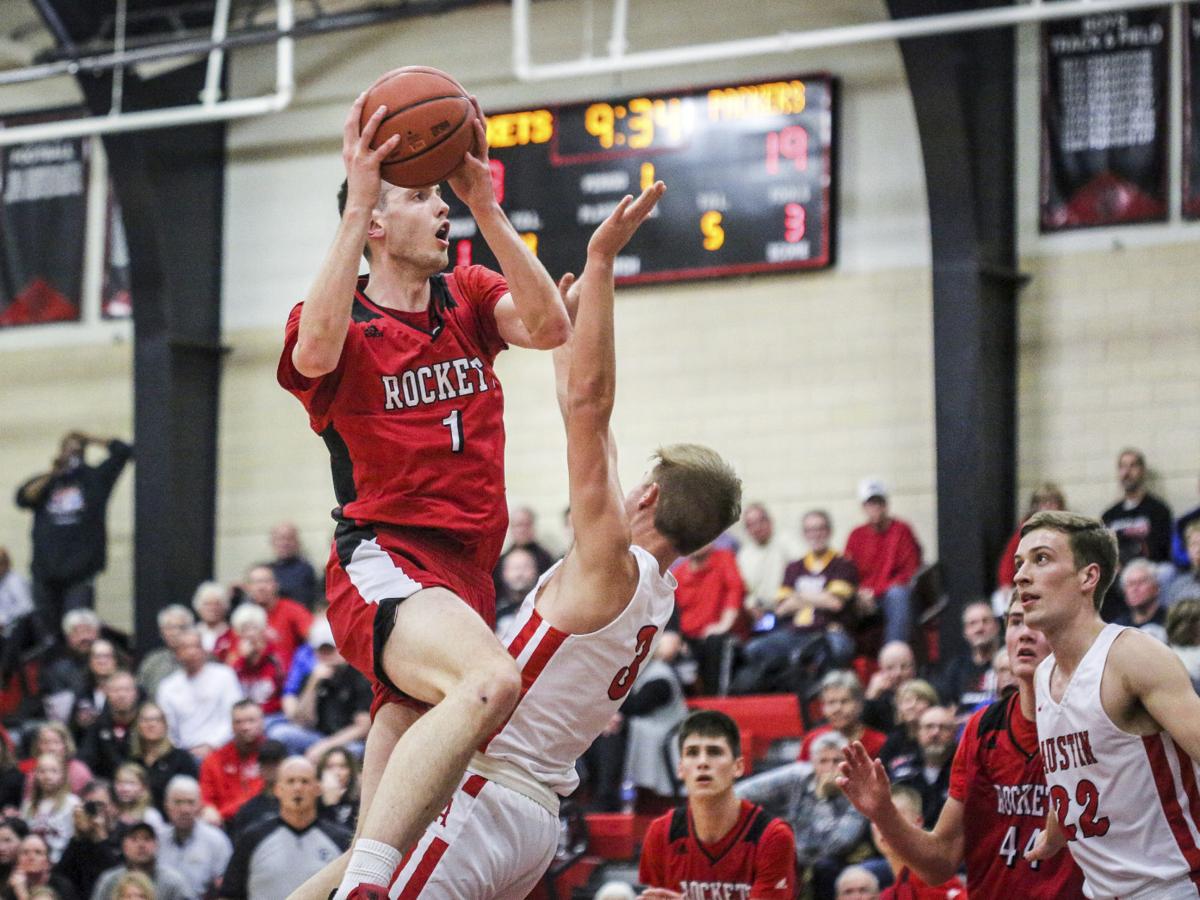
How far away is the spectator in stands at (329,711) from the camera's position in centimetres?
1180

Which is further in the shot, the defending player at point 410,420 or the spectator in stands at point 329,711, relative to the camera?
the spectator in stands at point 329,711

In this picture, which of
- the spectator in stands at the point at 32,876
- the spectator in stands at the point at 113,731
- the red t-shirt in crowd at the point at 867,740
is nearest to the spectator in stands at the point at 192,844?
the spectator in stands at the point at 32,876

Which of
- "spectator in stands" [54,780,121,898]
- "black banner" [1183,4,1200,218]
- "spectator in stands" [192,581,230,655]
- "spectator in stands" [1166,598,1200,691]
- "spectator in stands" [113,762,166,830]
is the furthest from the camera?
"spectator in stands" [192,581,230,655]

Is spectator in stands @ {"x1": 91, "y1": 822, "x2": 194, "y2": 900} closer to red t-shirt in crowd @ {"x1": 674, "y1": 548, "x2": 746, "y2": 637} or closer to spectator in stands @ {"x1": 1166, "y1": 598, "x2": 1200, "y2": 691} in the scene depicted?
red t-shirt in crowd @ {"x1": 674, "y1": 548, "x2": 746, "y2": 637}

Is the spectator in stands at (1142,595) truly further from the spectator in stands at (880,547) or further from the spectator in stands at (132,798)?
the spectator in stands at (132,798)

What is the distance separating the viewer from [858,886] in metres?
7.96

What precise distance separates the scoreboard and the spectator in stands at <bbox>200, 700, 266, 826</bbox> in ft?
12.8

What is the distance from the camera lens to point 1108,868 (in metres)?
5.69

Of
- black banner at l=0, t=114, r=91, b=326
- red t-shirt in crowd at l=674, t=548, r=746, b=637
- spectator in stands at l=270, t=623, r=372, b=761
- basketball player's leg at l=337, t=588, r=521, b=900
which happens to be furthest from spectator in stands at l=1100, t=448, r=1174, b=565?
black banner at l=0, t=114, r=91, b=326

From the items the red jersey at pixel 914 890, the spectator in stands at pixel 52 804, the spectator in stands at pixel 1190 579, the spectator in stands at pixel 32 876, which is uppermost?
the spectator in stands at pixel 1190 579

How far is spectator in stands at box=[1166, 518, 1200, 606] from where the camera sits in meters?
10.7

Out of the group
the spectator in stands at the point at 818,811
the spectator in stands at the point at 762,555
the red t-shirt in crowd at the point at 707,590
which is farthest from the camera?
the spectator in stands at the point at 762,555

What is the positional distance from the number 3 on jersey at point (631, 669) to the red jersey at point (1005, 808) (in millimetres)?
1875

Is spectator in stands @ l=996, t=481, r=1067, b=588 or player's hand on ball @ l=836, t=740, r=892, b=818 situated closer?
player's hand on ball @ l=836, t=740, r=892, b=818
